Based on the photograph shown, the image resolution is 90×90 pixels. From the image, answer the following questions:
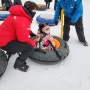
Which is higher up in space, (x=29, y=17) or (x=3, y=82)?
(x=29, y=17)

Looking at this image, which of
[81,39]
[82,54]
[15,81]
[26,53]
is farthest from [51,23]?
[15,81]

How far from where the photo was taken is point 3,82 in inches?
76.4

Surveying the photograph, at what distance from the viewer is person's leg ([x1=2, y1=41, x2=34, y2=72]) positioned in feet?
6.75

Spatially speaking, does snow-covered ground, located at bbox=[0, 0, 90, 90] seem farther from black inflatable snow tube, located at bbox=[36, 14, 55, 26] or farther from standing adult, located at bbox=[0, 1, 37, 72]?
black inflatable snow tube, located at bbox=[36, 14, 55, 26]

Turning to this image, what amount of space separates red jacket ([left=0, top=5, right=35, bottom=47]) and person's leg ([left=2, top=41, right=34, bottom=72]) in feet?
0.16

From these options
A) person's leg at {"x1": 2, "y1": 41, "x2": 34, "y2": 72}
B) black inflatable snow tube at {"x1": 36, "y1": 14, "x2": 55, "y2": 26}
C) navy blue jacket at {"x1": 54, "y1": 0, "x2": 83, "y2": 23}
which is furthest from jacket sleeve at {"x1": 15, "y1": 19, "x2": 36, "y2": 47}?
black inflatable snow tube at {"x1": 36, "y1": 14, "x2": 55, "y2": 26}

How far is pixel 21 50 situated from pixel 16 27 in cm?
27

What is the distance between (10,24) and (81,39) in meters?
1.17

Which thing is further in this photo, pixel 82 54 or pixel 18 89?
pixel 82 54

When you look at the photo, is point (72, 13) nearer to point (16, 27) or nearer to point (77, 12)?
point (77, 12)

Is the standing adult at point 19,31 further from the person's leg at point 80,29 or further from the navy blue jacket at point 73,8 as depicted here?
the person's leg at point 80,29

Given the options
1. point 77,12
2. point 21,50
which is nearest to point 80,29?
point 77,12

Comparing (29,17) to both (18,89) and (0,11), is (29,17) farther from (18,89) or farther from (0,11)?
(0,11)

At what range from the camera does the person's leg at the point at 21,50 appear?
2059mm
